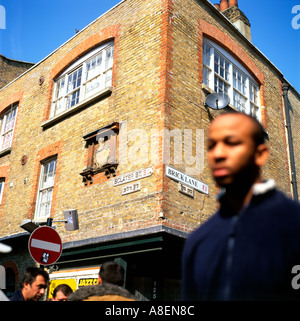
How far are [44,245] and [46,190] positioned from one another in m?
4.29

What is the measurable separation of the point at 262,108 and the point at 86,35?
5929mm

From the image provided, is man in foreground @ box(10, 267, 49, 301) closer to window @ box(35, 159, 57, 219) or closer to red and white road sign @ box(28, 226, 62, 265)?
red and white road sign @ box(28, 226, 62, 265)

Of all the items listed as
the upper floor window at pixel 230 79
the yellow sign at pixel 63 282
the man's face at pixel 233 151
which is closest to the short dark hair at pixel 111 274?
the man's face at pixel 233 151

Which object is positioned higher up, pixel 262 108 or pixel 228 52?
pixel 228 52

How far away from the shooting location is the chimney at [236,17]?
13.3 metres

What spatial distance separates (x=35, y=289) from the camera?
333 cm

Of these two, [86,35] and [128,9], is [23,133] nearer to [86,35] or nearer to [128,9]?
[86,35]

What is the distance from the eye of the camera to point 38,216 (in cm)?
1032

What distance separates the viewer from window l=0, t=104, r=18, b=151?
1311cm

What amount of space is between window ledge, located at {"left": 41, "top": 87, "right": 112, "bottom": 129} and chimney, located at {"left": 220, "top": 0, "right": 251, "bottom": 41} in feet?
21.9

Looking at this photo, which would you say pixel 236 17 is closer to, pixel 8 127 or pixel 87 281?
pixel 8 127

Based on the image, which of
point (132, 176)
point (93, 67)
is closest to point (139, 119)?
point (132, 176)

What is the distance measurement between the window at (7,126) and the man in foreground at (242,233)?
1303cm
